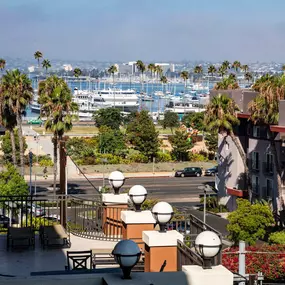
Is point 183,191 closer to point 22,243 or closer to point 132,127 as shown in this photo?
point 132,127

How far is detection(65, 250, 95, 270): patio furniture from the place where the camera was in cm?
1152

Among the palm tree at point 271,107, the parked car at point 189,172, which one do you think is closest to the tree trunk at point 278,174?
the palm tree at point 271,107

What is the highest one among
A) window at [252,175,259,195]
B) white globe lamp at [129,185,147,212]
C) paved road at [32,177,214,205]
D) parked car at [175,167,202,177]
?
white globe lamp at [129,185,147,212]

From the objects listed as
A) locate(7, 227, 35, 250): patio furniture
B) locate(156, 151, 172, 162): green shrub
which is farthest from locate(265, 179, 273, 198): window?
locate(7, 227, 35, 250): patio furniture

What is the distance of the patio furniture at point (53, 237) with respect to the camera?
13.4 meters

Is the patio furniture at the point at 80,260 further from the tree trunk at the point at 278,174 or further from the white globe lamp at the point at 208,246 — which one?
the tree trunk at the point at 278,174

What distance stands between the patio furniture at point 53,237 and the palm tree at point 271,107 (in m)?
34.0

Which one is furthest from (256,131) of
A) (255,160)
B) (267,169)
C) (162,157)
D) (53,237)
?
(53,237)

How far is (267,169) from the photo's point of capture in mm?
50531

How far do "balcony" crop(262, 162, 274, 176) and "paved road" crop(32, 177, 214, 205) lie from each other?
876cm

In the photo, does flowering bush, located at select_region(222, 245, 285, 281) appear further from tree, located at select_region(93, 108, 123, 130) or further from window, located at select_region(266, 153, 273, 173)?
tree, located at select_region(93, 108, 123, 130)

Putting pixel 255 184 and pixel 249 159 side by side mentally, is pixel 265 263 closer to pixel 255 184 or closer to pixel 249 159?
pixel 255 184

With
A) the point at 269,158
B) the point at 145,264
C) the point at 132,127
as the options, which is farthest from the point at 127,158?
the point at 145,264

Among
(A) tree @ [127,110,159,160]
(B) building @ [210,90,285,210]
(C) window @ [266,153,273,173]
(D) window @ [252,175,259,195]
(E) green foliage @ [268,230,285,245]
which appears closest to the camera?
(E) green foliage @ [268,230,285,245]
